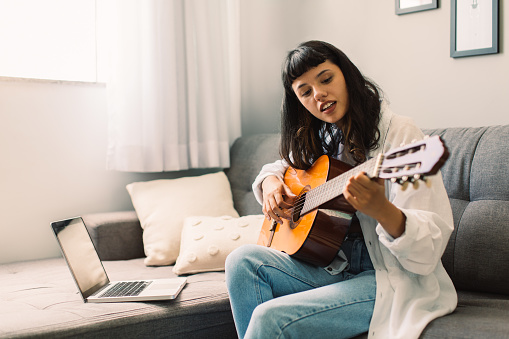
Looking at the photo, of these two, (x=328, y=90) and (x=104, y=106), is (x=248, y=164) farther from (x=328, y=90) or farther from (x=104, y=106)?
(x=328, y=90)

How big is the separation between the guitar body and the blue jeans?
0.05 meters

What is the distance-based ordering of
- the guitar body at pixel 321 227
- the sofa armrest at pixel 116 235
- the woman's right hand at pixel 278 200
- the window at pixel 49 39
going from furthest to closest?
the window at pixel 49 39
the sofa armrest at pixel 116 235
the woman's right hand at pixel 278 200
the guitar body at pixel 321 227

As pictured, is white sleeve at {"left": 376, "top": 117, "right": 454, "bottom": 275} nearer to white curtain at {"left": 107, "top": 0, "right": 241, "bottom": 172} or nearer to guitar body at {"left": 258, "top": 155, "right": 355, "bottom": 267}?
guitar body at {"left": 258, "top": 155, "right": 355, "bottom": 267}

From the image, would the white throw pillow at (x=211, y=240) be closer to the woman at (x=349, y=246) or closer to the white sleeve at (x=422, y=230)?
the woman at (x=349, y=246)

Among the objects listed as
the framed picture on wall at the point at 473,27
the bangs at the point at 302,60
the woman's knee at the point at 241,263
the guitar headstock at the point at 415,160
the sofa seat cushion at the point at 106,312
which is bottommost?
the sofa seat cushion at the point at 106,312

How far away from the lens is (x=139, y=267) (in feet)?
6.68

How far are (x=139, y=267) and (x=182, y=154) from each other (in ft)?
2.22

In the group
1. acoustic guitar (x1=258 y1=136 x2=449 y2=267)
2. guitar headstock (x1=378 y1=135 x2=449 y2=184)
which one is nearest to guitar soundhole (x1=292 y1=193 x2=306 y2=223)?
acoustic guitar (x1=258 y1=136 x2=449 y2=267)

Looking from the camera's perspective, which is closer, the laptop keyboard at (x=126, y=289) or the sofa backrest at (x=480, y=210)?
the sofa backrest at (x=480, y=210)

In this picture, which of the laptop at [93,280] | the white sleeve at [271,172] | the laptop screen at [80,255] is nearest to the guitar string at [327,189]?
the white sleeve at [271,172]

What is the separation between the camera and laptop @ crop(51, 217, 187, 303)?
151 cm

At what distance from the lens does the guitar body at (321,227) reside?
4.30 feet

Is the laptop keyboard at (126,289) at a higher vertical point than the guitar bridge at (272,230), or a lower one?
lower

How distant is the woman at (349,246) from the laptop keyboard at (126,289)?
36cm
